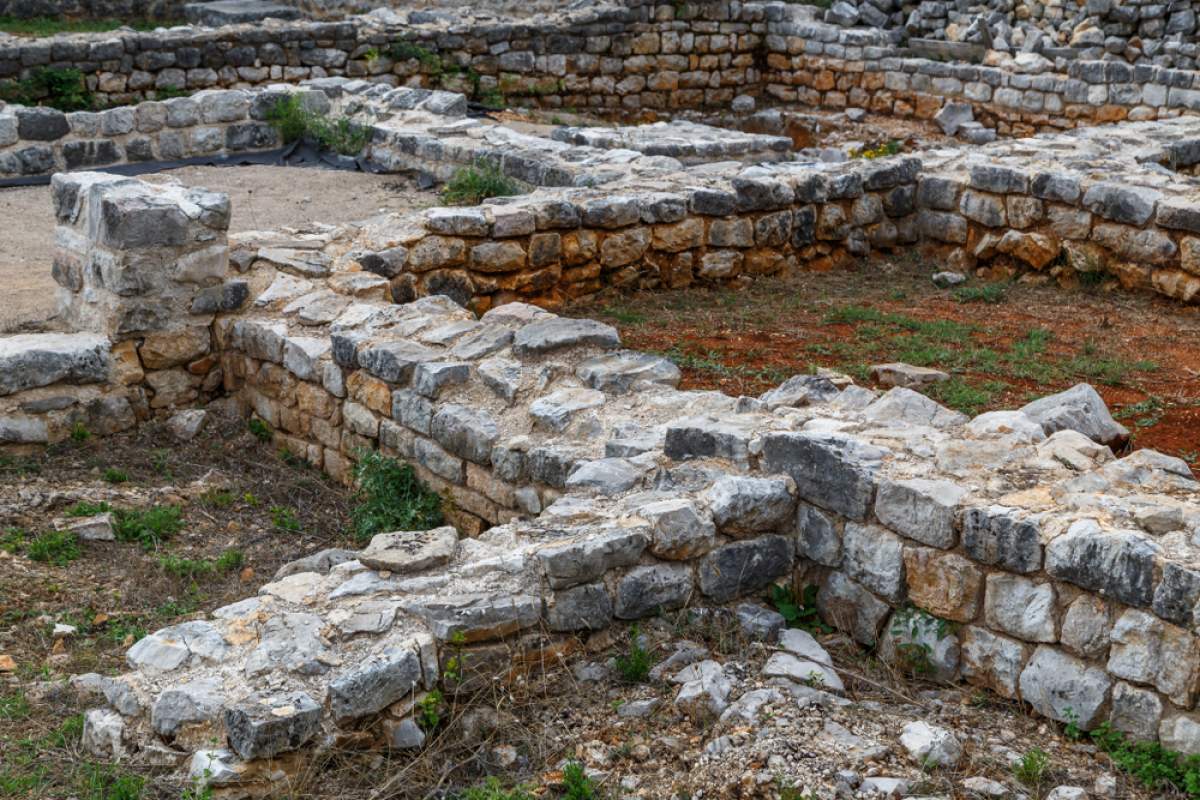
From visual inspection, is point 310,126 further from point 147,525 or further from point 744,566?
point 744,566

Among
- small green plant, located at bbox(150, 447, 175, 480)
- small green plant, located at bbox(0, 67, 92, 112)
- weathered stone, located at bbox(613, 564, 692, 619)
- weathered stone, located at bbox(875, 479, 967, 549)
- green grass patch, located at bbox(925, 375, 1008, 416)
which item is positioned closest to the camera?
weathered stone, located at bbox(875, 479, 967, 549)

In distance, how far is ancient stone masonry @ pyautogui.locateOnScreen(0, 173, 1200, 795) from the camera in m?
4.19

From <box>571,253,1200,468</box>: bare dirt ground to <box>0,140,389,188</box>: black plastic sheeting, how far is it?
12.1 feet

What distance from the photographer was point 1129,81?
14797 mm

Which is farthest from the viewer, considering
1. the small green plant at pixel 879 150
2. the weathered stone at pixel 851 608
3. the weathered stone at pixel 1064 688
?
the small green plant at pixel 879 150

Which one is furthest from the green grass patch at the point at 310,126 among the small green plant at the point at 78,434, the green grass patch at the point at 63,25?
the green grass patch at the point at 63,25

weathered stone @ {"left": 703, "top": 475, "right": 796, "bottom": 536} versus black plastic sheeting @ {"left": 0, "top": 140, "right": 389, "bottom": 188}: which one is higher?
weathered stone @ {"left": 703, "top": 475, "right": 796, "bottom": 536}

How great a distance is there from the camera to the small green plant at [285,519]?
6.62m

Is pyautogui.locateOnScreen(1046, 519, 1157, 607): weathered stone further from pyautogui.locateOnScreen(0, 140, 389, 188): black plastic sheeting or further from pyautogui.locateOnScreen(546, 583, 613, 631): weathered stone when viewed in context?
pyautogui.locateOnScreen(0, 140, 389, 188): black plastic sheeting

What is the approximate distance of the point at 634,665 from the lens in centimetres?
464

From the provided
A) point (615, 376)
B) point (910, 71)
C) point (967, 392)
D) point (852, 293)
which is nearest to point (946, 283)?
point (852, 293)

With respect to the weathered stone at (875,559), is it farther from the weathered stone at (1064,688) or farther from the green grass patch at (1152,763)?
the green grass patch at (1152,763)

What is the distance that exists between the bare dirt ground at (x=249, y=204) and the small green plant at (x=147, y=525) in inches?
97.8

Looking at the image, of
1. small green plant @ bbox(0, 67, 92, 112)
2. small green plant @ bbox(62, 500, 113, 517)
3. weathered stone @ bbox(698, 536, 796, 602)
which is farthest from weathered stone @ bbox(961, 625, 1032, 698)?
small green plant @ bbox(0, 67, 92, 112)
